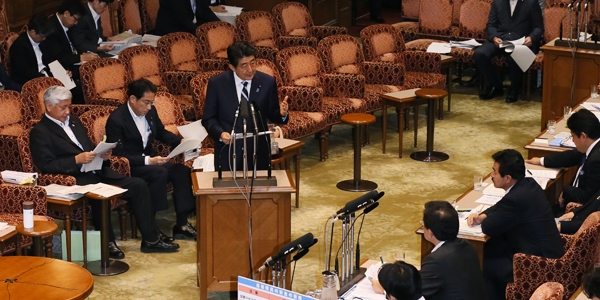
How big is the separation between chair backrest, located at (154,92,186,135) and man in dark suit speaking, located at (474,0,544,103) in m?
4.61

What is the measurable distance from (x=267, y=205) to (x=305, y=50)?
4269 mm

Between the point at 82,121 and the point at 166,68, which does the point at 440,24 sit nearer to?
the point at 166,68

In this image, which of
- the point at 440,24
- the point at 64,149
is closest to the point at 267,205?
the point at 64,149

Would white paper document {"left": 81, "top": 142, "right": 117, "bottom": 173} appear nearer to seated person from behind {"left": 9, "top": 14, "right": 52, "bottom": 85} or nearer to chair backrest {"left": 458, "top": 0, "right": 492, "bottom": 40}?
seated person from behind {"left": 9, "top": 14, "right": 52, "bottom": 85}

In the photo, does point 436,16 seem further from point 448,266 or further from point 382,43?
point 448,266

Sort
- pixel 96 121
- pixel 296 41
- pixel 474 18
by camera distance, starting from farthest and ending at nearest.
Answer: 1. pixel 474 18
2. pixel 296 41
3. pixel 96 121

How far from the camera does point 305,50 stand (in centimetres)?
1071

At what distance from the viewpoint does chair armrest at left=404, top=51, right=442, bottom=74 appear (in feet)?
38.6

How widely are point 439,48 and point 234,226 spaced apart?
615 cm

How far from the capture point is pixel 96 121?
846 centimetres

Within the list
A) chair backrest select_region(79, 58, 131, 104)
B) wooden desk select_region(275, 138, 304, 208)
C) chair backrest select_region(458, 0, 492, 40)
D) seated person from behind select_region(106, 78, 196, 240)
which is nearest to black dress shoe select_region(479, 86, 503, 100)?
chair backrest select_region(458, 0, 492, 40)

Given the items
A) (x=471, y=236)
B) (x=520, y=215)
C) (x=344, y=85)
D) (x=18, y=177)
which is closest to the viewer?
(x=520, y=215)

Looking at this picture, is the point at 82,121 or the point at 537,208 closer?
the point at 537,208

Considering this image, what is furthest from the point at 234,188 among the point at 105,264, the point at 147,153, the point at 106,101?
the point at 106,101
